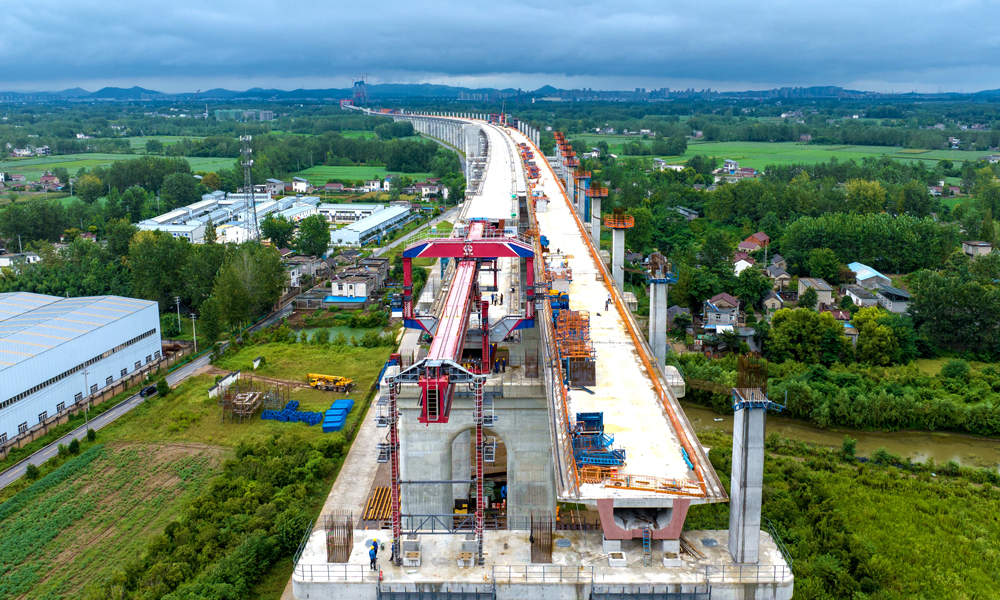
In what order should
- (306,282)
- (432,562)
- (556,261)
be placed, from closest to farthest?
(432,562) → (556,261) → (306,282)

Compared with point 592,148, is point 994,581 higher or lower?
lower

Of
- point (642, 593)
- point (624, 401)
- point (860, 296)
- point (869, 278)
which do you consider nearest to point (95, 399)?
point (624, 401)

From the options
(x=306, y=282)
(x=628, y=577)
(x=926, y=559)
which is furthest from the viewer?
(x=306, y=282)

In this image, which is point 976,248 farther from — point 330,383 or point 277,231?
point 277,231

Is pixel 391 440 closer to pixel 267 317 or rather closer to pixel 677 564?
pixel 677 564

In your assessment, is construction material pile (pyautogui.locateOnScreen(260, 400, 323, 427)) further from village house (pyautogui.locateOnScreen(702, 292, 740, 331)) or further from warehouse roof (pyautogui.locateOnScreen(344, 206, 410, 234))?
warehouse roof (pyautogui.locateOnScreen(344, 206, 410, 234))

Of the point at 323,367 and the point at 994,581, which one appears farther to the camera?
the point at 323,367

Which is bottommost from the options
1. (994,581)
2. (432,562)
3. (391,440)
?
(994,581)

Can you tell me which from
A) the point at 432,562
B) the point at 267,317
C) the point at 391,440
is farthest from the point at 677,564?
the point at 267,317

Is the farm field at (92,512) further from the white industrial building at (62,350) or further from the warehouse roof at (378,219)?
the warehouse roof at (378,219)
